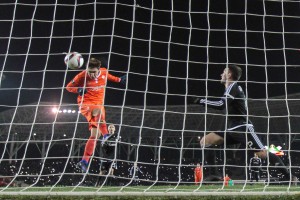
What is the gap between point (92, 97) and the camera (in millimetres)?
7230

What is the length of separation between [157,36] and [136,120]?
53.0 ft

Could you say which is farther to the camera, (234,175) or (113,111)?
(113,111)

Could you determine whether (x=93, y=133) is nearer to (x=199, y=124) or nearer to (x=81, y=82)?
(x=81, y=82)

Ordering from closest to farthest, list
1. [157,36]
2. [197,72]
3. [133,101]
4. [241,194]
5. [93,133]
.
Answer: [241,194] < [93,133] < [157,36] < [197,72] < [133,101]

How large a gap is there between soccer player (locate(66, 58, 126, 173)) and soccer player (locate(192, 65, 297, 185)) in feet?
6.33

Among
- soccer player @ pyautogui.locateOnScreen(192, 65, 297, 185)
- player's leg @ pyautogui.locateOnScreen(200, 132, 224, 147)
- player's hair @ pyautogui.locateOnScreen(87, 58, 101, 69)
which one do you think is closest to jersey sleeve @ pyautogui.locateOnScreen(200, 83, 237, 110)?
soccer player @ pyautogui.locateOnScreen(192, 65, 297, 185)

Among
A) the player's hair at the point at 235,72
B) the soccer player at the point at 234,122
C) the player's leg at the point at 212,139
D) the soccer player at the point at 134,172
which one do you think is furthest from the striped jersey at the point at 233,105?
the soccer player at the point at 134,172

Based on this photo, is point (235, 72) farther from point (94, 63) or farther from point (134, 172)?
point (94, 63)

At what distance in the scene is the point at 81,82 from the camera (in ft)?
23.8

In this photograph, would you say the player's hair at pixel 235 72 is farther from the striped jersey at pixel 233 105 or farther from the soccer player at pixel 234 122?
the striped jersey at pixel 233 105

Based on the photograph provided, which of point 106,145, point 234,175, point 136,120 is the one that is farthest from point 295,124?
point 106,145

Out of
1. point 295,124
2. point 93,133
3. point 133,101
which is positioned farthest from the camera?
point 133,101

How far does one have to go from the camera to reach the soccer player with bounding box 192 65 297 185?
Result: 5.99m

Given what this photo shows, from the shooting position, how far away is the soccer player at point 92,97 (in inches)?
272
